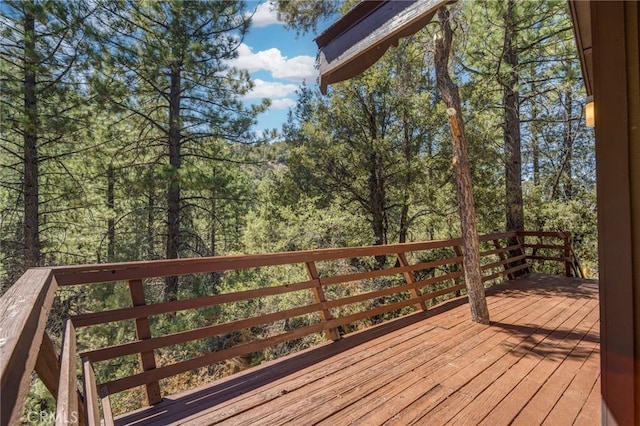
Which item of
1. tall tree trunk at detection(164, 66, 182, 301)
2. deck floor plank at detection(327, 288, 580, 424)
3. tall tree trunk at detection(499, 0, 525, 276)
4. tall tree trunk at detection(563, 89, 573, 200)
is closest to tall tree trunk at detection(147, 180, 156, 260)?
tall tree trunk at detection(164, 66, 182, 301)

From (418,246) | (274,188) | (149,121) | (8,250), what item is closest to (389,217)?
(274,188)

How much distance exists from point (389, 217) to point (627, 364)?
8686 millimetres

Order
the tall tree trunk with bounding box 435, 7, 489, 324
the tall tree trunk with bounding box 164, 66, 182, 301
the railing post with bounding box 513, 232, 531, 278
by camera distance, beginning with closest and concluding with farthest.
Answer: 1. the tall tree trunk with bounding box 435, 7, 489, 324
2. the railing post with bounding box 513, 232, 531, 278
3. the tall tree trunk with bounding box 164, 66, 182, 301

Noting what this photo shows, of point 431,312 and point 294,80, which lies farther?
point 294,80

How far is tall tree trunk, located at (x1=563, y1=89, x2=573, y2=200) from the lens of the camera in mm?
7941

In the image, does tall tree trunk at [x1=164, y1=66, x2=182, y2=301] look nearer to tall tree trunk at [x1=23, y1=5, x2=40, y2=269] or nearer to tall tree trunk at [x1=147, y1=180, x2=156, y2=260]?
tall tree trunk at [x1=147, y1=180, x2=156, y2=260]

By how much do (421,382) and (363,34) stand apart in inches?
89.8

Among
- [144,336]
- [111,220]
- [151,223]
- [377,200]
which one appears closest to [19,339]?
[144,336]

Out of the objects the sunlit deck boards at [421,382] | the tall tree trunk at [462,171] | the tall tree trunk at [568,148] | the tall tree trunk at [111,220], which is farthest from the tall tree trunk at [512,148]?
the tall tree trunk at [111,220]

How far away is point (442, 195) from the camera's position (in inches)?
344

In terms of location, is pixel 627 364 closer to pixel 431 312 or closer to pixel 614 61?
pixel 614 61

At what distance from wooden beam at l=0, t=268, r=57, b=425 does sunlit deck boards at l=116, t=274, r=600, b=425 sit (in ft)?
3.95

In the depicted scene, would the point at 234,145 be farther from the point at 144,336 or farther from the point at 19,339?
the point at 19,339

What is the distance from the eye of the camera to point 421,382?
2.43m
